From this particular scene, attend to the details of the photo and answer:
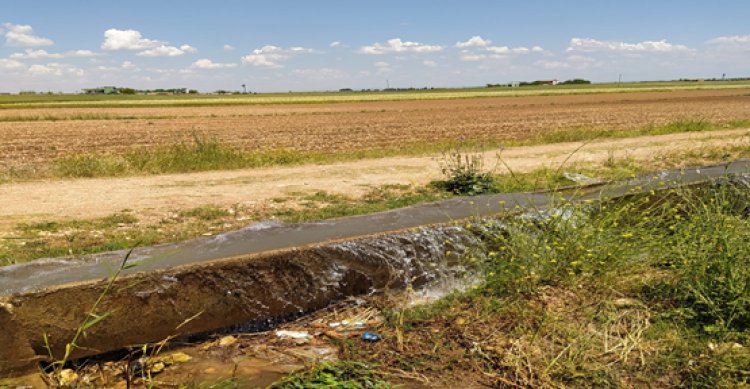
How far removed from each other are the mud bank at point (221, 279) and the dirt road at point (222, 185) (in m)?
2.04

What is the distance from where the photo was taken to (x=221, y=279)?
456 cm

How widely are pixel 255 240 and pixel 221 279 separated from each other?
1.16 m

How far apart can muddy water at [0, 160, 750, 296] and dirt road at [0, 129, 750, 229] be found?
1.61 metres

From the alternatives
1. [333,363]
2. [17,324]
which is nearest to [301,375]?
[333,363]

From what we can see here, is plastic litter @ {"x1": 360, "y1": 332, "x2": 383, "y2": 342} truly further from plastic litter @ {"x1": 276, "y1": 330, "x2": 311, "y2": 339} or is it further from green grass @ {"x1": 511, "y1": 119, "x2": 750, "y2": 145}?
green grass @ {"x1": 511, "y1": 119, "x2": 750, "y2": 145}

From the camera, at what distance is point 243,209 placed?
7.25 meters

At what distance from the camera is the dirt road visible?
721 cm

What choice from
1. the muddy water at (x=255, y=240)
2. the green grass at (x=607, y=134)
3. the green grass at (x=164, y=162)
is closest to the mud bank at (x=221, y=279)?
the muddy water at (x=255, y=240)

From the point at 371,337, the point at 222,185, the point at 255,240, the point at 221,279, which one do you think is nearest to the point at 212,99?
the point at 222,185

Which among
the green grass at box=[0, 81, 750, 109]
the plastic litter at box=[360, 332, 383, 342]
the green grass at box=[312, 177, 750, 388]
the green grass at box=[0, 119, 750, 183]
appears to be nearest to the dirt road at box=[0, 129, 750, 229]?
the green grass at box=[0, 119, 750, 183]

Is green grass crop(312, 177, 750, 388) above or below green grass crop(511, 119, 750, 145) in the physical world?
below

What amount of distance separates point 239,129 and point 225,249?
922 inches

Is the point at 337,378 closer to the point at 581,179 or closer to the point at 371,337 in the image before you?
the point at 371,337

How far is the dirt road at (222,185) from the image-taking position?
7.21 metres
